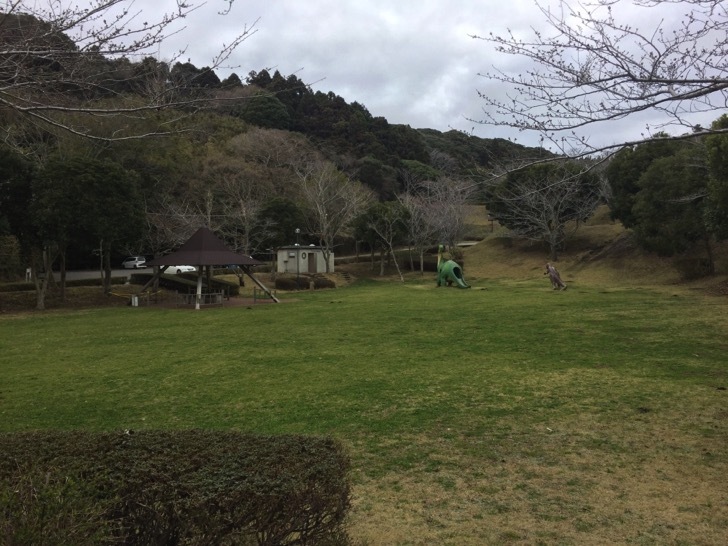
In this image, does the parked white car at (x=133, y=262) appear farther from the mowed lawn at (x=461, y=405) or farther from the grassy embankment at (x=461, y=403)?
the mowed lawn at (x=461, y=405)

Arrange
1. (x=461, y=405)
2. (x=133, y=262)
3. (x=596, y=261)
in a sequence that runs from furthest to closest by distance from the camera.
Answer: (x=133, y=262), (x=596, y=261), (x=461, y=405)

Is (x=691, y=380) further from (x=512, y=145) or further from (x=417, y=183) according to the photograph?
(x=417, y=183)

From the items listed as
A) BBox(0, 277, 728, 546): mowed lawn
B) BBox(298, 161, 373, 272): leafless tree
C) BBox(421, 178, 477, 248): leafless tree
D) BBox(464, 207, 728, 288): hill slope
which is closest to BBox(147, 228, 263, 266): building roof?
BBox(0, 277, 728, 546): mowed lawn

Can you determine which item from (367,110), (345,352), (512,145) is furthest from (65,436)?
(367,110)

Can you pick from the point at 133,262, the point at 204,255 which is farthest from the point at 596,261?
the point at 133,262

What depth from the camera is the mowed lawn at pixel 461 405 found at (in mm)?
3670

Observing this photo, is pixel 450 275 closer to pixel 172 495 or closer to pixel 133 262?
pixel 133 262

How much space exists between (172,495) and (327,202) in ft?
114

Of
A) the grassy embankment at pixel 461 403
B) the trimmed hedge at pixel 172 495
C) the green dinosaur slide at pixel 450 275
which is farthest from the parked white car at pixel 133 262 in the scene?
the trimmed hedge at pixel 172 495

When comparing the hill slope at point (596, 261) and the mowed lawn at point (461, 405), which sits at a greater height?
the hill slope at point (596, 261)

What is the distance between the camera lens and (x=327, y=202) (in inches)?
1432

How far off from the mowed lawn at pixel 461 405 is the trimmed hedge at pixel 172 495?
1120 mm

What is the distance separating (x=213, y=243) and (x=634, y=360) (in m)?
17.0

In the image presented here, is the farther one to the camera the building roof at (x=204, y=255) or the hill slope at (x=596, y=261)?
the hill slope at (x=596, y=261)
